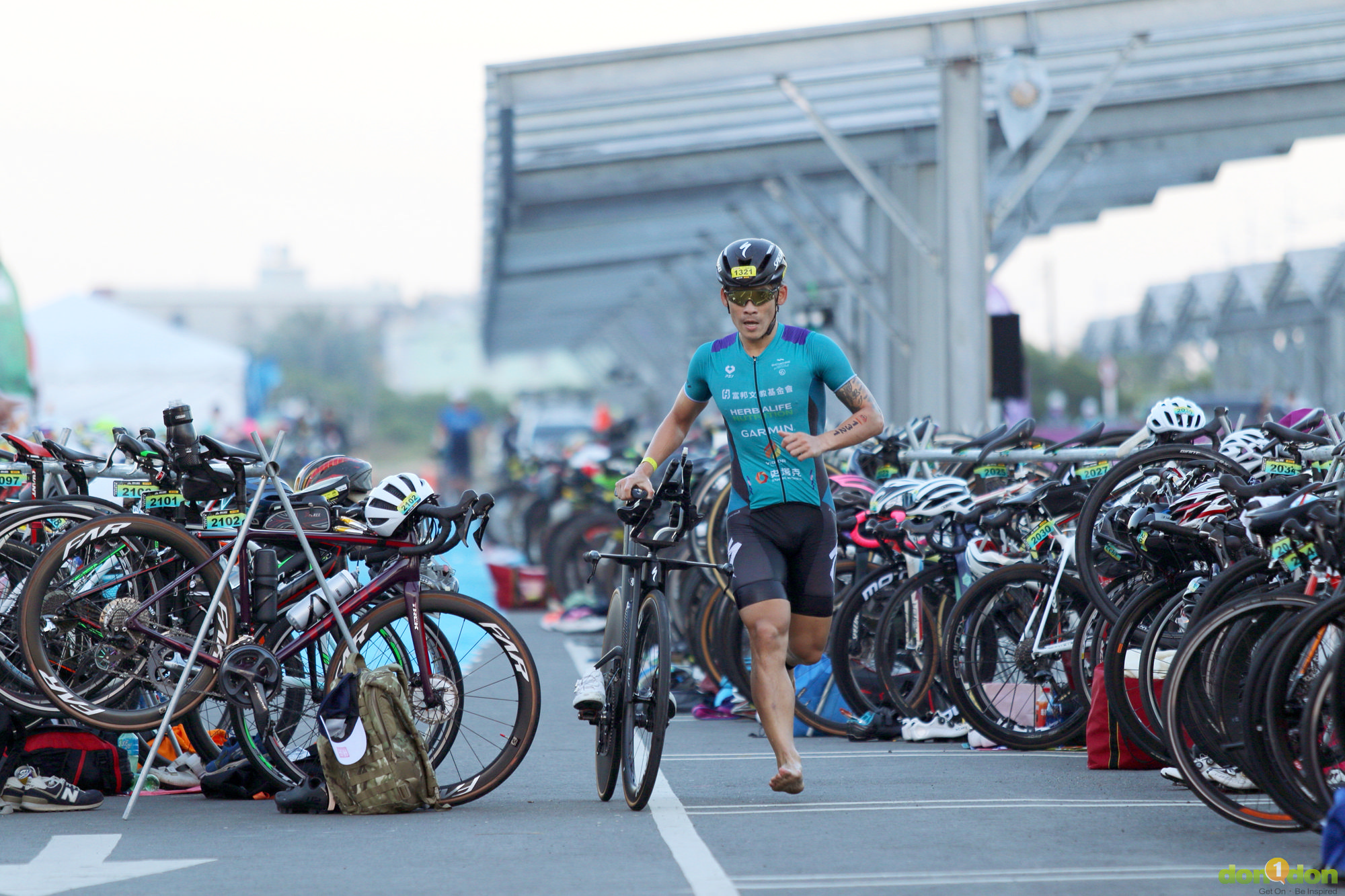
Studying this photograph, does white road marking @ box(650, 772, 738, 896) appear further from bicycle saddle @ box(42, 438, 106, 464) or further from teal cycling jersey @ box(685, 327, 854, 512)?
bicycle saddle @ box(42, 438, 106, 464)

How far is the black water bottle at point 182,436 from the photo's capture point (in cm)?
620

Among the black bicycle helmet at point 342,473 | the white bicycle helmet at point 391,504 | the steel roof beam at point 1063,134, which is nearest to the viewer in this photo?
the white bicycle helmet at point 391,504

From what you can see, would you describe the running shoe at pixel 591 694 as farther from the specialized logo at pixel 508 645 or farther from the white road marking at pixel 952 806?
the white road marking at pixel 952 806

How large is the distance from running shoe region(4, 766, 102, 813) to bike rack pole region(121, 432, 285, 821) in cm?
18

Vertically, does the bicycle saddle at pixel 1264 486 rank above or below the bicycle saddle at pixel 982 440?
below

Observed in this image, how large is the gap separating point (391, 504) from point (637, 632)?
3.41 ft

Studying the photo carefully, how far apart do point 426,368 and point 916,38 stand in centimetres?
14872

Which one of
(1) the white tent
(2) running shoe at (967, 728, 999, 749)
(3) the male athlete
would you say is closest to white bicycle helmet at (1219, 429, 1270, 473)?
(2) running shoe at (967, 728, 999, 749)

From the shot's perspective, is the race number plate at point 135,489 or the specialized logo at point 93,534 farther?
the race number plate at point 135,489

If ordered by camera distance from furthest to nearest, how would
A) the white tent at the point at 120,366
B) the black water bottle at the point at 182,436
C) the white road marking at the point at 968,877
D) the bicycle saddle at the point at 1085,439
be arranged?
the white tent at the point at 120,366, the bicycle saddle at the point at 1085,439, the black water bottle at the point at 182,436, the white road marking at the point at 968,877

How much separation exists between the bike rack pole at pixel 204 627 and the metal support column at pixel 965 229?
7365 mm

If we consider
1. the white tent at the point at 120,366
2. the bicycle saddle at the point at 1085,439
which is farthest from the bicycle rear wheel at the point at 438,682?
the white tent at the point at 120,366

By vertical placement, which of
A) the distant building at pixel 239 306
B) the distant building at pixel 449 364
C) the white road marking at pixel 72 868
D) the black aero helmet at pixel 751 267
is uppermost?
the distant building at pixel 239 306

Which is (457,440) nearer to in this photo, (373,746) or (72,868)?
(373,746)
